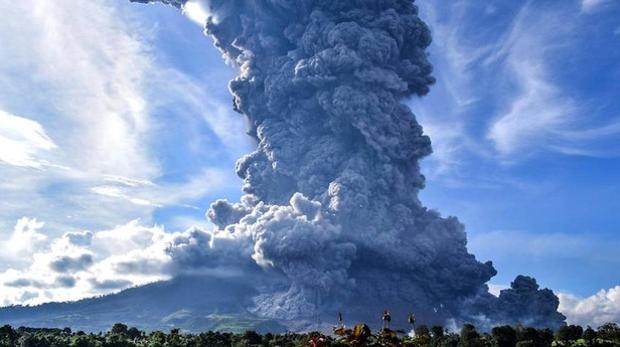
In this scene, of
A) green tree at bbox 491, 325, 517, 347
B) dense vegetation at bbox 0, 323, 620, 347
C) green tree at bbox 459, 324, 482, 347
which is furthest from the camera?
green tree at bbox 491, 325, 517, 347

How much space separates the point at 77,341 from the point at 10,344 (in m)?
19.6

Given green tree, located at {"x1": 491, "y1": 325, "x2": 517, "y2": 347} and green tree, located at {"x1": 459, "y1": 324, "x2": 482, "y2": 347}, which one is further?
green tree, located at {"x1": 491, "y1": 325, "x2": 517, "y2": 347}

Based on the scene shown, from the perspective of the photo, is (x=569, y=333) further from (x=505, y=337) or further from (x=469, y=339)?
(x=469, y=339)

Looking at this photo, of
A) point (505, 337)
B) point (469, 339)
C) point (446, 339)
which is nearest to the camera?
point (469, 339)

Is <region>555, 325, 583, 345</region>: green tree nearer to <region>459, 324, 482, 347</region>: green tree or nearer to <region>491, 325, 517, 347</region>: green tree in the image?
<region>491, 325, 517, 347</region>: green tree

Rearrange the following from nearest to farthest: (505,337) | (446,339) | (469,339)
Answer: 1. (469,339)
2. (505,337)
3. (446,339)

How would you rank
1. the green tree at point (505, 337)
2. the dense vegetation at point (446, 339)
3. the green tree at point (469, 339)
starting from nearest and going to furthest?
the dense vegetation at point (446, 339), the green tree at point (469, 339), the green tree at point (505, 337)

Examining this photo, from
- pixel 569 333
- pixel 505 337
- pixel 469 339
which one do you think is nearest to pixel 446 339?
pixel 469 339

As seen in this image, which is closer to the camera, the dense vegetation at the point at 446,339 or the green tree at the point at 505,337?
the dense vegetation at the point at 446,339

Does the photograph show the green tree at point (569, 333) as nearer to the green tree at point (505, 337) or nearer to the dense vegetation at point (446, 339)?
the dense vegetation at point (446, 339)

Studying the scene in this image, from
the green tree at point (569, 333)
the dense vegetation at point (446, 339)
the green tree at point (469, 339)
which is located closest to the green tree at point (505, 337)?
the dense vegetation at point (446, 339)

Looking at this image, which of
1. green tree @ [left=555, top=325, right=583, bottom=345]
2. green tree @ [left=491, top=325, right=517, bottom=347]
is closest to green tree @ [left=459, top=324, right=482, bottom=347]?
green tree @ [left=491, top=325, right=517, bottom=347]

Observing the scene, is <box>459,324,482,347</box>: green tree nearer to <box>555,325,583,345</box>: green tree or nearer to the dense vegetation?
the dense vegetation

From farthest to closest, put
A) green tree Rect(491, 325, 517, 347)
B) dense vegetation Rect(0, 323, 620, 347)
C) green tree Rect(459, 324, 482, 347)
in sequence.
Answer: green tree Rect(491, 325, 517, 347), green tree Rect(459, 324, 482, 347), dense vegetation Rect(0, 323, 620, 347)
